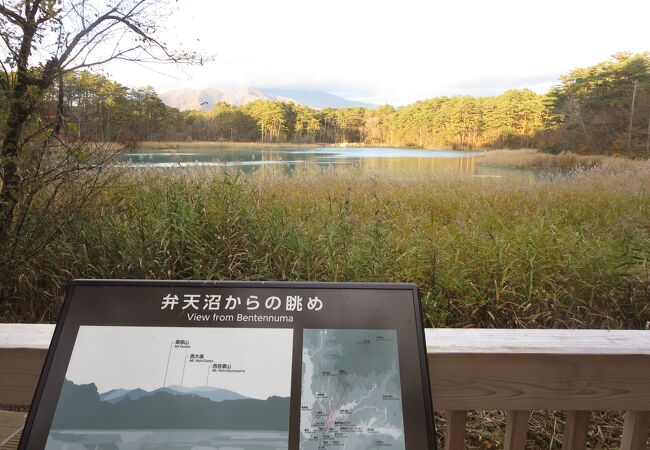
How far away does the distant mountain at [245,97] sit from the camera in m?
3.08

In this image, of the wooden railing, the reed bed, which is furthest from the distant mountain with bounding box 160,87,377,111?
the wooden railing

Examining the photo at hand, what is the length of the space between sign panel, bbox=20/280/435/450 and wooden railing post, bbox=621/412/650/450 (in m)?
0.55

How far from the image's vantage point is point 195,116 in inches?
128

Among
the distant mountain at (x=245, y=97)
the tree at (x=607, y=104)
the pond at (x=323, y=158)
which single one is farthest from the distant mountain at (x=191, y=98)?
the tree at (x=607, y=104)

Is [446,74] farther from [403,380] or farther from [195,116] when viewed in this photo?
[403,380]

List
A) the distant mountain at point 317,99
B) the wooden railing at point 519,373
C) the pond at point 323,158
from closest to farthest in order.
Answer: the wooden railing at point 519,373, the pond at point 323,158, the distant mountain at point 317,99

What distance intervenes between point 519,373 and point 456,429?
167mm

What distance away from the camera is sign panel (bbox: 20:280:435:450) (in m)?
0.57

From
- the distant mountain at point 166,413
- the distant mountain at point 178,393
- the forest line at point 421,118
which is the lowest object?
the distant mountain at point 166,413

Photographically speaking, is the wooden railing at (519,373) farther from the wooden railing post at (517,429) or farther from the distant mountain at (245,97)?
the distant mountain at (245,97)

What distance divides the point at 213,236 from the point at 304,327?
6.67 ft

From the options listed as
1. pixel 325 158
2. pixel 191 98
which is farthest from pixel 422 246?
pixel 191 98

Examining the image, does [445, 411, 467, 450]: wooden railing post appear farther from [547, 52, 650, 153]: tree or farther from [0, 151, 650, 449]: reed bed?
[547, 52, 650, 153]: tree

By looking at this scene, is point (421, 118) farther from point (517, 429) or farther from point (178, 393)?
point (178, 393)
